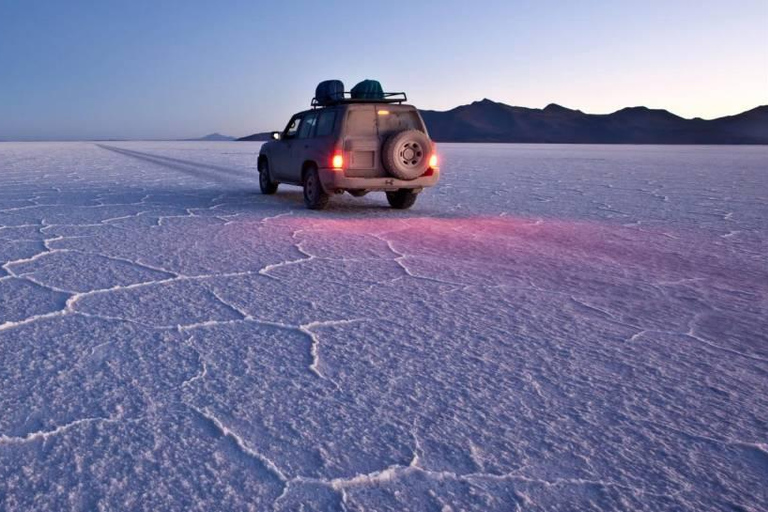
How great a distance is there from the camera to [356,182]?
8.29m

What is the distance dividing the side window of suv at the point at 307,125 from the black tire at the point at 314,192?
73 centimetres

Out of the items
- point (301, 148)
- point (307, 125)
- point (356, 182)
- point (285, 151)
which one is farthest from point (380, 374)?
point (285, 151)

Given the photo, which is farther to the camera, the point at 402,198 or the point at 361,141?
the point at 402,198

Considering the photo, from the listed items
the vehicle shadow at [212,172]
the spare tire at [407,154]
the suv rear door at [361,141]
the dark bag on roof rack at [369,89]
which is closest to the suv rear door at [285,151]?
the dark bag on roof rack at [369,89]

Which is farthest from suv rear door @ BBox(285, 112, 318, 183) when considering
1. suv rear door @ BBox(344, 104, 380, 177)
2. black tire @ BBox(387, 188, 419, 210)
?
black tire @ BBox(387, 188, 419, 210)

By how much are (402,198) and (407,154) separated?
3.54ft

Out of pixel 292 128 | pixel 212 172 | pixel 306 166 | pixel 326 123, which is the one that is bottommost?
pixel 212 172

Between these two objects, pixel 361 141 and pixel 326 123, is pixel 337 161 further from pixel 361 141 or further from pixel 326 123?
pixel 326 123

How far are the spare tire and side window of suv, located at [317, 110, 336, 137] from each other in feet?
3.12

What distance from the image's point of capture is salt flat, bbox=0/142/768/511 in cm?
203

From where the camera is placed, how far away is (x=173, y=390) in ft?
8.84

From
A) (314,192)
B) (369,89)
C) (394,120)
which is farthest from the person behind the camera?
(369,89)

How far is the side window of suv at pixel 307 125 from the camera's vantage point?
30.9 ft

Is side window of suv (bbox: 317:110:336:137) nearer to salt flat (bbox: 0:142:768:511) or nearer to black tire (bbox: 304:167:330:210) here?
black tire (bbox: 304:167:330:210)
